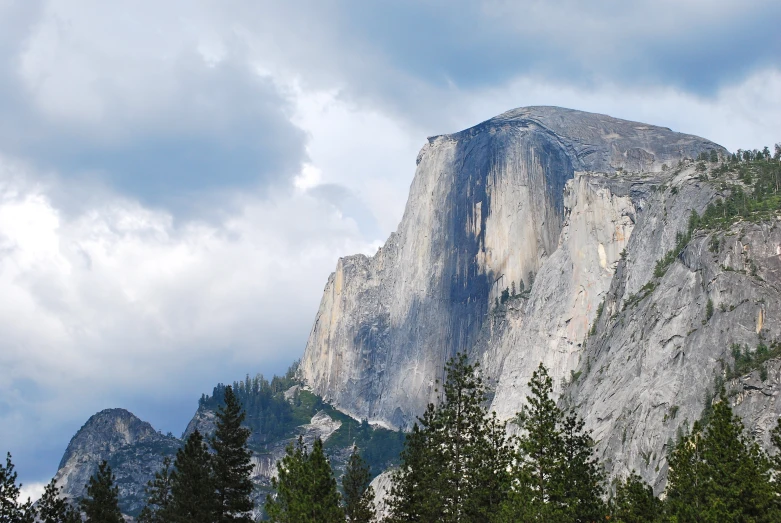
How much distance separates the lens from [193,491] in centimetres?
6875

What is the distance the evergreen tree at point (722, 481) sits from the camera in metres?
58.1

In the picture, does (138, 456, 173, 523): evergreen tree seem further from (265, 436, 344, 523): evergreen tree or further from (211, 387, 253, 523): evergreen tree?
(265, 436, 344, 523): evergreen tree

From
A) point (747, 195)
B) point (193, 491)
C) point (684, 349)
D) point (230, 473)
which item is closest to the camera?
Answer: point (193, 491)

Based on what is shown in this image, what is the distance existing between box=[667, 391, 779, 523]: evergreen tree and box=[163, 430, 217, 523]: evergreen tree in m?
33.3

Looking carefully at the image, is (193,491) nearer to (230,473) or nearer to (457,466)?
(230,473)

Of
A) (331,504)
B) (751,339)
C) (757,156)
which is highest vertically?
(757,156)

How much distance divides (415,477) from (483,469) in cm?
729

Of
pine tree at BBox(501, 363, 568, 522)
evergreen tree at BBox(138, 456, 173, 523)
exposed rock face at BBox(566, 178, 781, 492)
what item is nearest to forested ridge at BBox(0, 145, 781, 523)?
pine tree at BBox(501, 363, 568, 522)

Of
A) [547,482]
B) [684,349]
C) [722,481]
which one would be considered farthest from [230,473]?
[684,349]

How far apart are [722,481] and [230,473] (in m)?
35.7

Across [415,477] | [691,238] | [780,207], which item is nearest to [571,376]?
[691,238]

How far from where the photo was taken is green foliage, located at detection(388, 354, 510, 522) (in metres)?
59.1

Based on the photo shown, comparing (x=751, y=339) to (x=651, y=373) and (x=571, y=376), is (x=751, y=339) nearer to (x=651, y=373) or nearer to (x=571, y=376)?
(x=651, y=373)

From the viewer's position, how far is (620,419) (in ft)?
434
